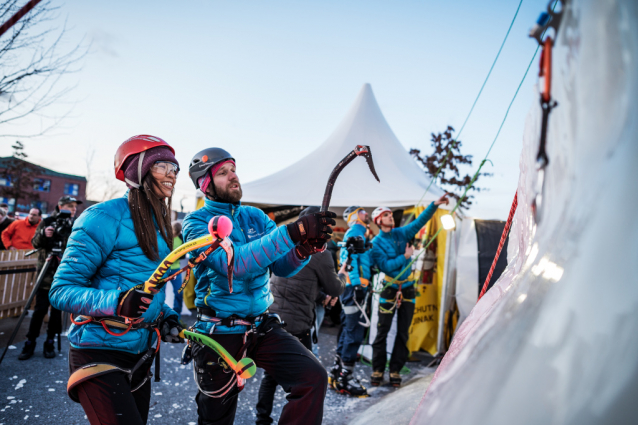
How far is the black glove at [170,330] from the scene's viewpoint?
1.95m

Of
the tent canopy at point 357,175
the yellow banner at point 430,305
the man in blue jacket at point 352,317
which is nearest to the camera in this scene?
the man in blue jacket at point 352,317

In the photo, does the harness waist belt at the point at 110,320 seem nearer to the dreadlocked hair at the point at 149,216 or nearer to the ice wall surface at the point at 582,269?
the dreadlocked hair at the point at 149,216

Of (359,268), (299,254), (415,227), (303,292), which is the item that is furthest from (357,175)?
(299,254)

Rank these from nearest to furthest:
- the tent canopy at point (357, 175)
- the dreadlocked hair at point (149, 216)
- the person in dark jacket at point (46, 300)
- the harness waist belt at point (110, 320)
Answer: the harness waist belt at point (110, 320) → the dreadlocked hair at point (149, 216) → the person in dark jacket at point (46, 300) → the tent canopy at point (357, 175)

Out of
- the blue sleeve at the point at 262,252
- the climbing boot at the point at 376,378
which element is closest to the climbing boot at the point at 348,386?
the climbing boot at the point at 376,378

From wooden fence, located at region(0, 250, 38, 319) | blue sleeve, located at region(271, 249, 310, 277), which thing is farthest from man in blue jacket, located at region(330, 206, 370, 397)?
wooden fence, located at region(0, 250, 38, 319)

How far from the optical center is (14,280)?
22.3 ft

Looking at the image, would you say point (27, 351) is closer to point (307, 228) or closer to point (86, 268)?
point (86, 268)

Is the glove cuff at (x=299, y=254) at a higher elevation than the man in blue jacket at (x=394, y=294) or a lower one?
higher

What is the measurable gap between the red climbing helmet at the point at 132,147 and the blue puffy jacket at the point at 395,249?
3525 mm

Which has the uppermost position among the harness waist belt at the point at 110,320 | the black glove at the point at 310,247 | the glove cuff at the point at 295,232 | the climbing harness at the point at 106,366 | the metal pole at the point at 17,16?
the metal pole at the point at 17,16

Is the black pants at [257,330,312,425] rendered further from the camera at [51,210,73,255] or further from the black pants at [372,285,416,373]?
the camera at [51,210,73,255]

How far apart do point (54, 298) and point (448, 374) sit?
5.22 feet

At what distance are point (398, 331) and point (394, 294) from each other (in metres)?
0.49
